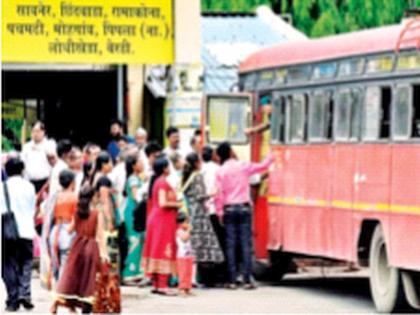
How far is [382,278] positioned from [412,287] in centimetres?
62

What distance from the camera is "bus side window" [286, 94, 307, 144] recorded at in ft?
77.5

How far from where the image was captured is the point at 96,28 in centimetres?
2114

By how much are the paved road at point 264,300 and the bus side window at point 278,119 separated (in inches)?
73.7

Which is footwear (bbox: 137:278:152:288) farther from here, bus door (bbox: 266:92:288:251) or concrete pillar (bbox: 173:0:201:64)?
concrete pillar (bbox: 173:0:201:64)

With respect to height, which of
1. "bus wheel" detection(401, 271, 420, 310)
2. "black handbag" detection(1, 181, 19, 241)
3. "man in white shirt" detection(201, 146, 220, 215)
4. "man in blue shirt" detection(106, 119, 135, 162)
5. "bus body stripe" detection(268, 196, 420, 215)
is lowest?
"bus wheel" detection(401, 271, 420, 310)

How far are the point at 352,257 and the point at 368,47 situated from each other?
2.29m

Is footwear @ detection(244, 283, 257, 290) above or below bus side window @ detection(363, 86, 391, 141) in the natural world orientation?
below

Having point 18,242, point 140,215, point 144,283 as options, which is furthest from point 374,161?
point 144,283

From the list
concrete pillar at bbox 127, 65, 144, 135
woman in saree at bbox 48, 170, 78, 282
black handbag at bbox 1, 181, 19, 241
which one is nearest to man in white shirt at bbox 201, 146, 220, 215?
black handbag at bbox 1, 181, 19, 241

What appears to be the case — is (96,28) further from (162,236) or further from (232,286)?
(232,286)

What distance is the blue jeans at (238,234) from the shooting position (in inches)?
932

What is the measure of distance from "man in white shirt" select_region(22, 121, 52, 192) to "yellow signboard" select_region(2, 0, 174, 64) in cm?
506

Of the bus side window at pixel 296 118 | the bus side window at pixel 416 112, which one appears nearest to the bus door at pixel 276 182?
the bus side window at pixel 296 118

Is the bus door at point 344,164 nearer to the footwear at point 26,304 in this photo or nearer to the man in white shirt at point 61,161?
the man in white shirt at point 61,161
